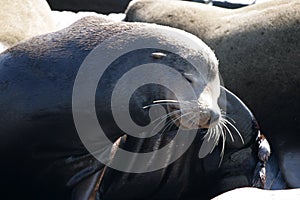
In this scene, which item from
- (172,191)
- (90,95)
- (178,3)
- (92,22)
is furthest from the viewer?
(178,3)

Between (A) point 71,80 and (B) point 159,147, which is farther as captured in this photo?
(B) point 159,147

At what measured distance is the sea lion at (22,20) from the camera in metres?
6.24

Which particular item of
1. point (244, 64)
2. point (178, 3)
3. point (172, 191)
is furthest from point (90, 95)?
point (178, 3)

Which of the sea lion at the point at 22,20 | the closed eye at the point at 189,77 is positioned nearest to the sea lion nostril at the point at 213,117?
the closed eye at the point at 189,77

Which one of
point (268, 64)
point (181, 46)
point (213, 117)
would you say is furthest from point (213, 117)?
point (268, 64)

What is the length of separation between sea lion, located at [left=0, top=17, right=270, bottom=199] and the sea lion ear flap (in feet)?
2.31

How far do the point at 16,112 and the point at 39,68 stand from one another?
0.25m

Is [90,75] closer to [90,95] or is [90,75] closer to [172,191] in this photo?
[90,95]

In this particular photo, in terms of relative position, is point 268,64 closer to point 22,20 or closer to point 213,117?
point 22,20

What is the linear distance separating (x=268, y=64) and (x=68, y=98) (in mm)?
2399

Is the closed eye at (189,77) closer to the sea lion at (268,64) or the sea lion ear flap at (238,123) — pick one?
the sea lion ear flap at (238,123)

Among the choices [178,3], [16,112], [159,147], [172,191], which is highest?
[16,112]

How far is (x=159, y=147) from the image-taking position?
4.93 metres

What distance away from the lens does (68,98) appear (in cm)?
443
